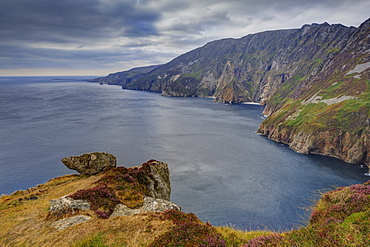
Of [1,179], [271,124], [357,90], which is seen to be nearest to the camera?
[1,179]

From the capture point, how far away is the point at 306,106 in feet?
505

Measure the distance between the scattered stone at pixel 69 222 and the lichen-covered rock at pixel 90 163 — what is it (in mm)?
16562

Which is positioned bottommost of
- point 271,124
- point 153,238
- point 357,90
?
point 271,124

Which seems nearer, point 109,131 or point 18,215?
point 18,215

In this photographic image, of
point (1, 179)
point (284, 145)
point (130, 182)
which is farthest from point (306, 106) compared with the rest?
point (1, 179)

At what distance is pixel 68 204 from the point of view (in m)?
22.6

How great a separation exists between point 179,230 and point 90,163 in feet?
86.4

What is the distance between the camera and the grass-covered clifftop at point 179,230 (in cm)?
1339

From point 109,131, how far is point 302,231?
5538 inches

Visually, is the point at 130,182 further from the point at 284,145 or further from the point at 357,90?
the point at 357,90

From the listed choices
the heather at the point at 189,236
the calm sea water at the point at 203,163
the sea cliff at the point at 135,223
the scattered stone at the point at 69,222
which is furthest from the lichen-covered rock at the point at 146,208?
the calm sea water at the point at 203,163

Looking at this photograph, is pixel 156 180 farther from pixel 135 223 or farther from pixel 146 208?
pixel 135 223

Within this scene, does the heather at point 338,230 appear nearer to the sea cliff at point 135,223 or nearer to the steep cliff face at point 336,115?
the sea cliff at point 135,223

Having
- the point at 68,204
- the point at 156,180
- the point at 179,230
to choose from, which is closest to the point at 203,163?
the point at 156,180
